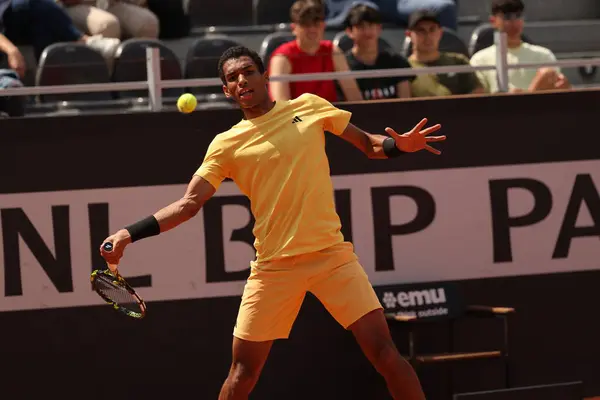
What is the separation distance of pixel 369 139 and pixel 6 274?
2.57 meters

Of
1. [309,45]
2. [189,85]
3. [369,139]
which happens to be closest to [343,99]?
[309,45]

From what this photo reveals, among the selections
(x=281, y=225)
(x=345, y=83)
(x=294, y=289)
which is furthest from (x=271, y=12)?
(x=294, y=289)

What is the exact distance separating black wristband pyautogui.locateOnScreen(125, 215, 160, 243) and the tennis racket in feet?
0.80

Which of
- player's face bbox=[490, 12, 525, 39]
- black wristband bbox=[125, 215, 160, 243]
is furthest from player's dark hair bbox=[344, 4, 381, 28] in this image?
black wristband bbox=[125, 215, 160, 243]

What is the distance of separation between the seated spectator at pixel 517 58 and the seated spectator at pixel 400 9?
980 mm

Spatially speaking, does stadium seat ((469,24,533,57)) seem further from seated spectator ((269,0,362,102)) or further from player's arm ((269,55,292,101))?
player's arm ((269,55,292,101))

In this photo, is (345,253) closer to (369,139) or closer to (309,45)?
(369,139)

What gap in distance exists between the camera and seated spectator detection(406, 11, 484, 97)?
7.81 metres

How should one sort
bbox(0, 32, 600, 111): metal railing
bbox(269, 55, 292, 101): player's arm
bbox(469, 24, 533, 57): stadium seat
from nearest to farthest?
bbox(0, 32, 600, 111): metal railing < bbox(269, 55, 292, 101): player's arm < bbox(469, 24, 533, 57): stadium seat

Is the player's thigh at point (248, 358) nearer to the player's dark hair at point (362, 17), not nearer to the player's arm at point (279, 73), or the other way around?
the player's arm at point (279, 73)

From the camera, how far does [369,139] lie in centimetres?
603

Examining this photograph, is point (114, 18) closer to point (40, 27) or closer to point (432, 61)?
point (40, 27)

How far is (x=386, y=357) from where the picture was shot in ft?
18.6

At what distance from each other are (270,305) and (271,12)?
5.16 m
